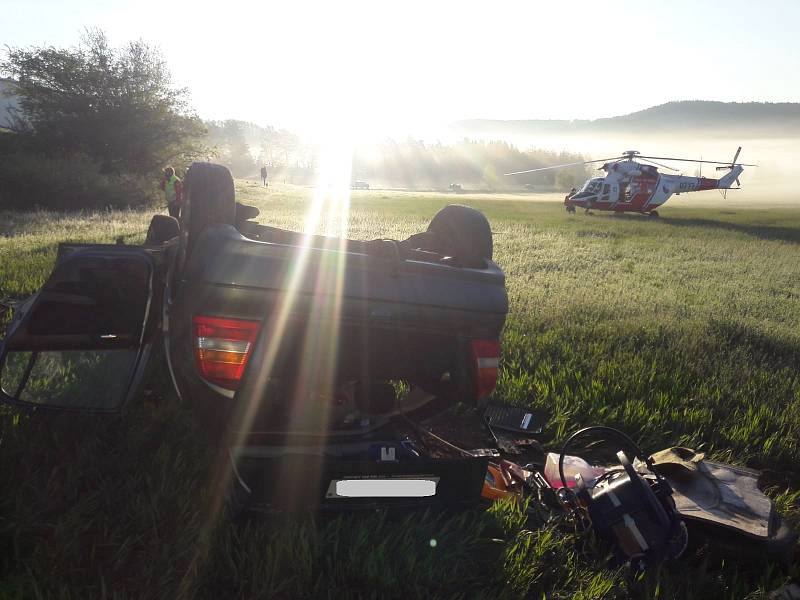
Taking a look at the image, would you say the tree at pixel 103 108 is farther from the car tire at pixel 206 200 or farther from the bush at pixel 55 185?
the car tire at pixel 206 200

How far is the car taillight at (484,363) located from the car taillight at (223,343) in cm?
103

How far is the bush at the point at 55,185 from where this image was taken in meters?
21.5

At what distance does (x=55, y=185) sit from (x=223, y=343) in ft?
81.2

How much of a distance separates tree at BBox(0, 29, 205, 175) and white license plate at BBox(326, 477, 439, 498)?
97.8 feet

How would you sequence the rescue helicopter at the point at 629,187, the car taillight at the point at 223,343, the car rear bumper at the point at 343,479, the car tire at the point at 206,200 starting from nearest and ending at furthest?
the car taillight at the point at 223,343
the car rear bumper at the point at 343,479
the car tire at the point at 206,200
the rescue helicopter at the point at 629,187

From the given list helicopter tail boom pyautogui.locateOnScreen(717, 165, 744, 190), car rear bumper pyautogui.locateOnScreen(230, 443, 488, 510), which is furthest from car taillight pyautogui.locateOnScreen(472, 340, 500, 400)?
helicopter tail boom pyautogui.locateOnScreen(717, 165, 744, 190)

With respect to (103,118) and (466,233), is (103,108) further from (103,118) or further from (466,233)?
(466,233)

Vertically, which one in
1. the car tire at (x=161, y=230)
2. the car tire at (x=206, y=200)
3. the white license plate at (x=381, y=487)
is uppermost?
the car tire at (x=206, y=200)

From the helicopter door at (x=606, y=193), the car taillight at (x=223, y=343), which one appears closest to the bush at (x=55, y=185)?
the car taillight at (x=223, y=343)

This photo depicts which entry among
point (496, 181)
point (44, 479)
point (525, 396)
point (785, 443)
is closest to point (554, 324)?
point (525, 396)

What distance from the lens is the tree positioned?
2841 centimetres

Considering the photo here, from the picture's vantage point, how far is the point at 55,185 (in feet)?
72.8

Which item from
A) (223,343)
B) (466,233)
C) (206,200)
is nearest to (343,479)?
(223,343)

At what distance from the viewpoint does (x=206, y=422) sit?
235 cm
